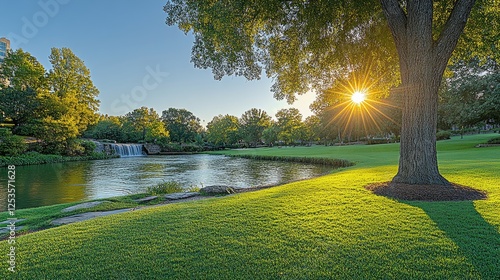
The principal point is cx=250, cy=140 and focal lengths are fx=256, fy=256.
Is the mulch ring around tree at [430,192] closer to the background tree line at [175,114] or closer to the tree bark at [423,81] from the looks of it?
the tree bark at [423,81]

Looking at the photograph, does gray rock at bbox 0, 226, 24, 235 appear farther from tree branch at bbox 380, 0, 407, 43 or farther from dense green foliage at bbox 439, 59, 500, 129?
dense green foliage at bbox 439, 59, 500, 129

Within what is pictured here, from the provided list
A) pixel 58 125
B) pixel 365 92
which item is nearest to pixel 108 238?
pixel 365 92

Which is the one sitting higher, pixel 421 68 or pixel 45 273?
pixel 421 68

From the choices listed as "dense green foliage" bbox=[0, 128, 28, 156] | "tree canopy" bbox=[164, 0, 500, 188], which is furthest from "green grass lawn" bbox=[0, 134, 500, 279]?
"dense green foliage" bbox=[0, 128, 28, 156]

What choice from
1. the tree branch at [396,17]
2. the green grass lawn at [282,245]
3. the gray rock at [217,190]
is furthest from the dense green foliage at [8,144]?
the tree branch at [396,17]

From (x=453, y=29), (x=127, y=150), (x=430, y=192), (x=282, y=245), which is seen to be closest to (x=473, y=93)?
(x=453, y=29)

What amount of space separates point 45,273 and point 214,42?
658 centimetres

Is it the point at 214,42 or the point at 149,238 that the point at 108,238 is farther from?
the point at 214,42

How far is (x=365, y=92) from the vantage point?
10836 millimetres

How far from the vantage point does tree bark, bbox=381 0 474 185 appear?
5531 millimetres

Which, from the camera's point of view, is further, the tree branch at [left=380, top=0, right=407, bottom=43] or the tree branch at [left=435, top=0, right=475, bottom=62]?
the tree branch at [left=380, top=0, right=407, bottom=43]

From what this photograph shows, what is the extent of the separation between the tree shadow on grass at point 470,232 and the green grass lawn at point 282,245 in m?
0.01

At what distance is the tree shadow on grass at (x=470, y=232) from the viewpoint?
8.16 feet

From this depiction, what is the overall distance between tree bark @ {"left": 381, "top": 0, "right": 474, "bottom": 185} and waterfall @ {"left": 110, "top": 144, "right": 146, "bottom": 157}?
42137 millimetres
